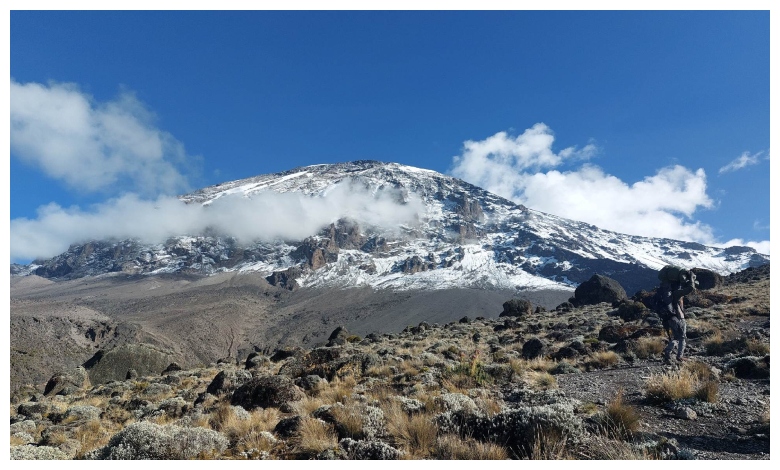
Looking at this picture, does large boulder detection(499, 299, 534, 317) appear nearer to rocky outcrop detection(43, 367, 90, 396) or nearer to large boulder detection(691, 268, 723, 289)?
large boulder detection(691, 268, 723, 289)

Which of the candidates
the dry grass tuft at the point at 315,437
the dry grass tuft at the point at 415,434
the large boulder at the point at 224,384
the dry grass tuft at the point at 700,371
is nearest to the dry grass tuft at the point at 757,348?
A: the dry grass tuft at the point at 700,371

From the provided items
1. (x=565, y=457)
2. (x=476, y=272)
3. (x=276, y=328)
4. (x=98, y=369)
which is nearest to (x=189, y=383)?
(x=98, y=369)

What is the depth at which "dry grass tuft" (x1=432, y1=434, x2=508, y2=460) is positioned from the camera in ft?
12.9

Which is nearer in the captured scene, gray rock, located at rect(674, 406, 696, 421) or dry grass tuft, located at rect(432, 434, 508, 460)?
dry grass tuft, located at rect(432, 434, 508, 460)

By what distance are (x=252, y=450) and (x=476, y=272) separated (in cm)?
17007

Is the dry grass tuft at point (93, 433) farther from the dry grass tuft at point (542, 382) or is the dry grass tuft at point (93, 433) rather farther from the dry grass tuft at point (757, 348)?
the dry grass tuft at point (757, 348)

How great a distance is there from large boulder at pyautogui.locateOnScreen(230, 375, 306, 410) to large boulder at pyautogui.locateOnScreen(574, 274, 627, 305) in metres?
47.1

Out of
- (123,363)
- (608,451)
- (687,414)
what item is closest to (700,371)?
(687,414)

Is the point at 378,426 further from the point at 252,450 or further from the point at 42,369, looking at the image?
the point at 42,369

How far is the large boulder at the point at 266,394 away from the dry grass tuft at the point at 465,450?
388cm

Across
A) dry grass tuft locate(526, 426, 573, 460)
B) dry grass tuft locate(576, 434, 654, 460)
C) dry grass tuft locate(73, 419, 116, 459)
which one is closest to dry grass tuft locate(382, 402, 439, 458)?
dry grass tuft locate(526, 426, 573, 460)

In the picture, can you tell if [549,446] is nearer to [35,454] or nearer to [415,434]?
[415,434]

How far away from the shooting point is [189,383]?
1544 cm

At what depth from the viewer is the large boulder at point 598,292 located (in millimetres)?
49531
